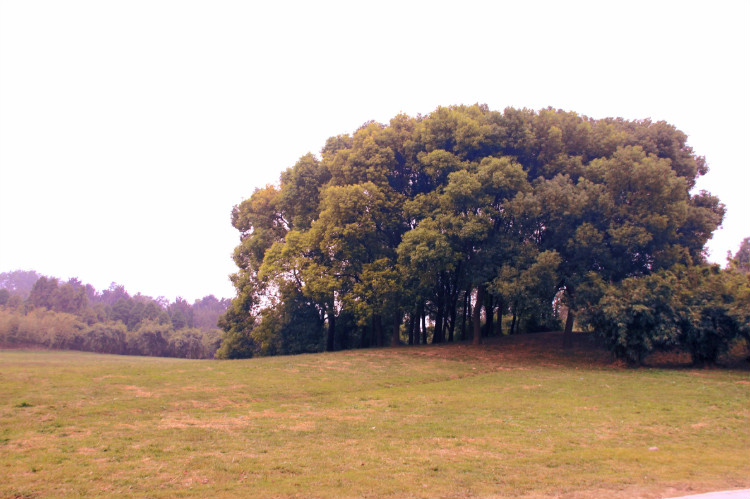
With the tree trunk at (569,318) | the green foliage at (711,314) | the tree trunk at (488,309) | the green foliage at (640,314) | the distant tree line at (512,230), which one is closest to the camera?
the green foliage at (640,314)

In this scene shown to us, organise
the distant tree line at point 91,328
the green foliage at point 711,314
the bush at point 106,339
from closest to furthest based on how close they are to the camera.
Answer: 1. the green foliage at point 711,314
2. the distant tree line at point 91,328
3. the bush at point 106,339

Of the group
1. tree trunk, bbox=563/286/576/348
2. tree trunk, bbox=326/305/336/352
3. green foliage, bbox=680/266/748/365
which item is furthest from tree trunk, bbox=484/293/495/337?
green foliage, bbox=680/266/748/365

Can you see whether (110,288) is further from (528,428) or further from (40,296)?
(528,428)

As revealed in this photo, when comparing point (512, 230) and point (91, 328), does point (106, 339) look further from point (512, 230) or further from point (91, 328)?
point (512, 230)

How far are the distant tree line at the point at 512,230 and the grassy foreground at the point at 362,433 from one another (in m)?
4.09

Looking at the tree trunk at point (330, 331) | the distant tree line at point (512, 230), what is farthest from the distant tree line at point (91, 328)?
the distant tree line at point (512, 230)

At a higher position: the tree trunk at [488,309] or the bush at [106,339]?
the tree trunk at [488,309]

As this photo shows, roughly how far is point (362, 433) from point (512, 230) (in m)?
21.7

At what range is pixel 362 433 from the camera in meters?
12.6

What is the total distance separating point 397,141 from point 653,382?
21774 millimetres

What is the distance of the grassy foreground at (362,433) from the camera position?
845 centimetres

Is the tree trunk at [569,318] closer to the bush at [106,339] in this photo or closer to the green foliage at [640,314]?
the green foliage at [640,314]

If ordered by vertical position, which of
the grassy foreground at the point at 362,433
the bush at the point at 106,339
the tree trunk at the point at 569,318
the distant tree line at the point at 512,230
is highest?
the distant tree line at the point at 512,230

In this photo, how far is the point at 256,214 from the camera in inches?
1679
